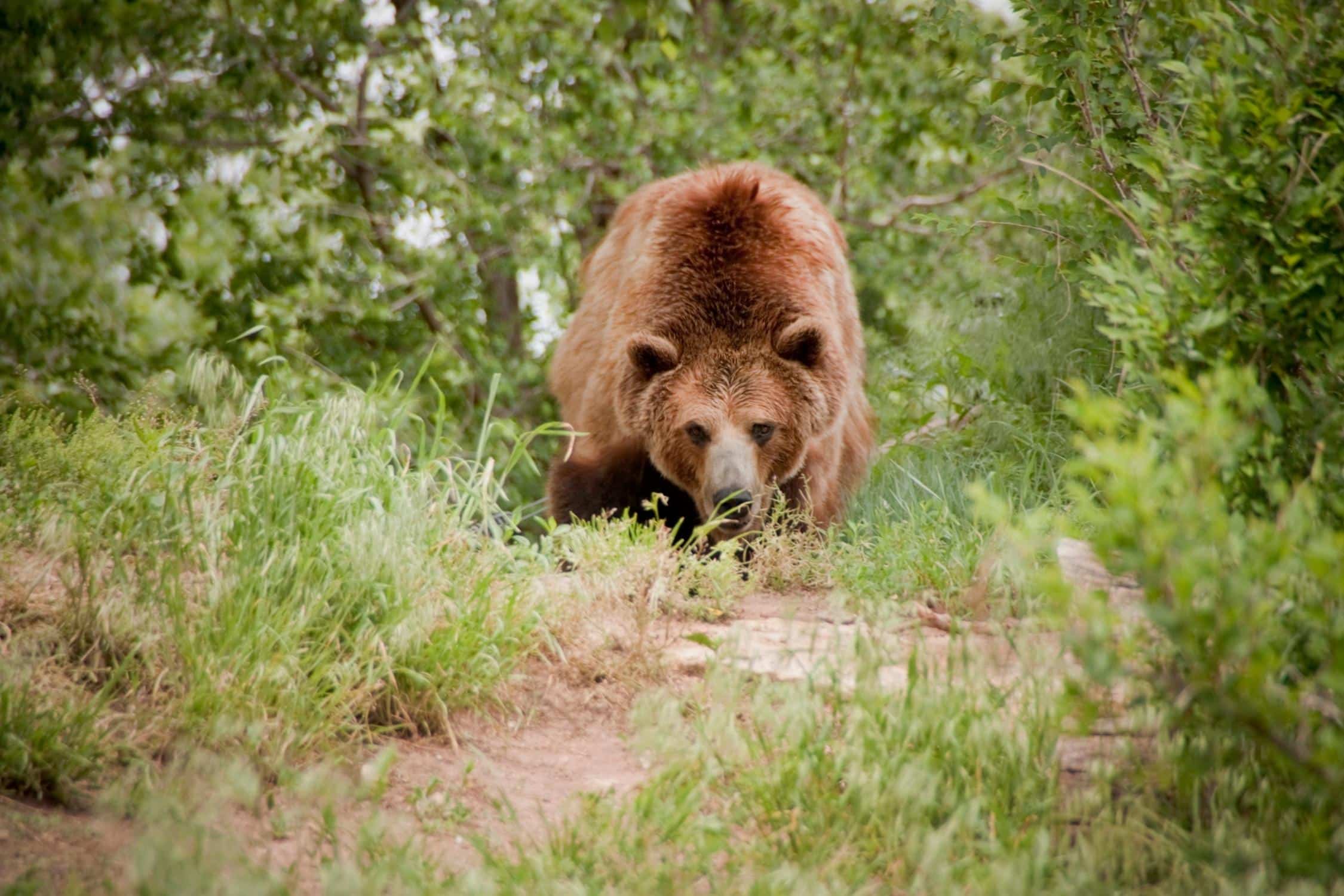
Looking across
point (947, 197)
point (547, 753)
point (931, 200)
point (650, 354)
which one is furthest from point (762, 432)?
point (947, 197)

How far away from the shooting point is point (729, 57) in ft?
37.9

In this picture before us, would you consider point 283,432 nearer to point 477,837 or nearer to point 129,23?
point 477,837

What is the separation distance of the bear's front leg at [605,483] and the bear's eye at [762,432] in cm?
60

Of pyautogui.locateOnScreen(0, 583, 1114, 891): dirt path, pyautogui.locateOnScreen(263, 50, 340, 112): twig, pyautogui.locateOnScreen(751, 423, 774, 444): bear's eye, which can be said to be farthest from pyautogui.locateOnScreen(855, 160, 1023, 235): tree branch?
pyautogui.locateOnScreen(0, 583, 1114, 891): dirt path

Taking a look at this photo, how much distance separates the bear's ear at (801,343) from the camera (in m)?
5.36

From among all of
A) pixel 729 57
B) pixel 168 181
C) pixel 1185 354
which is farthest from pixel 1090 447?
pixel 729 57

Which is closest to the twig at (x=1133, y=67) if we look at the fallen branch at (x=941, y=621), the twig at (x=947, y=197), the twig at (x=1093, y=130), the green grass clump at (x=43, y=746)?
the twig at (x=1093, y=130)

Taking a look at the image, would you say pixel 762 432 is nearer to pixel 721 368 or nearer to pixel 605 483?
pixel 721 368

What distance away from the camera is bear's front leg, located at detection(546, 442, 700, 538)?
5812 millimetres

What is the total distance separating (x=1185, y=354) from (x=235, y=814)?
2.55 metres

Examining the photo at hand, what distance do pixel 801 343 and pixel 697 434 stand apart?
630mm

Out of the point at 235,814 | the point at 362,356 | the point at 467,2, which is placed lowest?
the point at 362,356

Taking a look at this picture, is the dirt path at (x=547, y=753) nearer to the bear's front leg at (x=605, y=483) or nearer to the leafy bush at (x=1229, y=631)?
the leafy bush at (x=1229, y=631)

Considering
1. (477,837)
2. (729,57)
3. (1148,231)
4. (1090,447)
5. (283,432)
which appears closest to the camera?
(1090,447)
